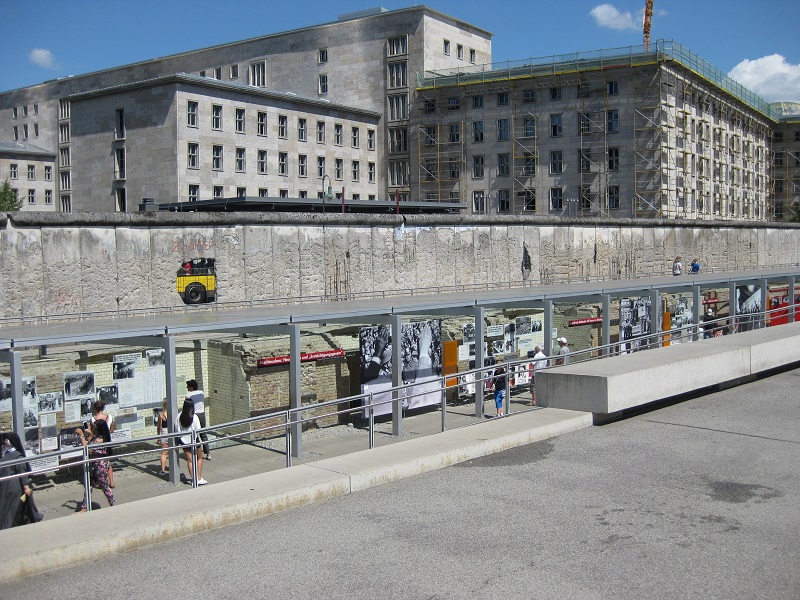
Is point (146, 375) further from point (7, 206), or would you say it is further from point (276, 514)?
point (7, 206)

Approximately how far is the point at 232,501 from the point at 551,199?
4879cm

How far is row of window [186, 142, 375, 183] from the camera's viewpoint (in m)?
43.1

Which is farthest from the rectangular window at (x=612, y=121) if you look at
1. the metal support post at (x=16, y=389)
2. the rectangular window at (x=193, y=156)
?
the metal support post at (x=16, y=389)

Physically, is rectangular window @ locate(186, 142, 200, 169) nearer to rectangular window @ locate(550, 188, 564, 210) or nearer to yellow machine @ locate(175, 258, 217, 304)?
yellow machine @ locate(175, 258, 217, 304)

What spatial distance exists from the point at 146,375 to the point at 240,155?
115ft

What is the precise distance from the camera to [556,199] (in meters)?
54.2

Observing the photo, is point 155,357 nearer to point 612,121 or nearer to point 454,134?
point 612,121

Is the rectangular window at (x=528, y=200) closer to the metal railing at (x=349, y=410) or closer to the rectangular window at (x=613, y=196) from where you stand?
the rectangular window at (x=613, y=196)

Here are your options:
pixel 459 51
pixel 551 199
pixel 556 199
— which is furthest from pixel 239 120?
pixel 459 51

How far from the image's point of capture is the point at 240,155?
152ft

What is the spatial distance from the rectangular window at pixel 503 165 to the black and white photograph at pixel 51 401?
152 feet

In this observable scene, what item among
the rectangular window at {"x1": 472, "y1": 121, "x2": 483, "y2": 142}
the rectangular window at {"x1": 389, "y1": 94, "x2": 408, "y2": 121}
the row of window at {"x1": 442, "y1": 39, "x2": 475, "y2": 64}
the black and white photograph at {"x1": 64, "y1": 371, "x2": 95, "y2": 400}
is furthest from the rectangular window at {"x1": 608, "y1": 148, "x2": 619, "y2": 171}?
the black and white photograph at {"x1": 64, "y1": 371, "x2": 95, "y2": 400}

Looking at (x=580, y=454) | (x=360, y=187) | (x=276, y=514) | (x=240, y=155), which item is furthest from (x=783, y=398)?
(x=360, y=187)

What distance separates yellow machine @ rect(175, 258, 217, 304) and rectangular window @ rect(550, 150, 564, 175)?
33381 millimetres
